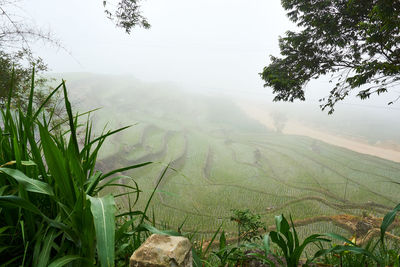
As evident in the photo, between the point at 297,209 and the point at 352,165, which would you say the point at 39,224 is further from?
the point at 352,165

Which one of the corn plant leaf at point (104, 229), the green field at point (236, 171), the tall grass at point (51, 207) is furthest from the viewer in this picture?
the green field at point (236, 171)

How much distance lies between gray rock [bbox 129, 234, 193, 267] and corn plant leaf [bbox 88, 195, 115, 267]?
210 millimetres

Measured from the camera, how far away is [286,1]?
371cm

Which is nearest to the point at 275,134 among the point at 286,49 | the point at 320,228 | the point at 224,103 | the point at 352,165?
the point at 352,165

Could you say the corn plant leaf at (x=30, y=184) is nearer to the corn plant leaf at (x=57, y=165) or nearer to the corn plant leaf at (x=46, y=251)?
the corn plant leaf at (x=57, y=165)

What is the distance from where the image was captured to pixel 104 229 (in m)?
0.46

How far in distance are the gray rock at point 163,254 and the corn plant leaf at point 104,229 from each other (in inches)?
8.3

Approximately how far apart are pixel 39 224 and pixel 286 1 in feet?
15.2

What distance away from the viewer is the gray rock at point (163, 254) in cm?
61

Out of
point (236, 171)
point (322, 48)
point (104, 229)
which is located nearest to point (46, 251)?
point (104, 229)

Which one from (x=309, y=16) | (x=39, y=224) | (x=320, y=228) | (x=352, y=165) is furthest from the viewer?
(x=352, y=165)

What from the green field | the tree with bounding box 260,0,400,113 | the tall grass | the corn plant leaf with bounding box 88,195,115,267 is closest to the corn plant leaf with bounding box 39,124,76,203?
→ the tall grass

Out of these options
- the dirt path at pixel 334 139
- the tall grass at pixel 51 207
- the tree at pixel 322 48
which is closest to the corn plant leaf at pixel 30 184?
the tall grass at pixel 51 207

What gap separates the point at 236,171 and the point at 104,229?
9599mm
